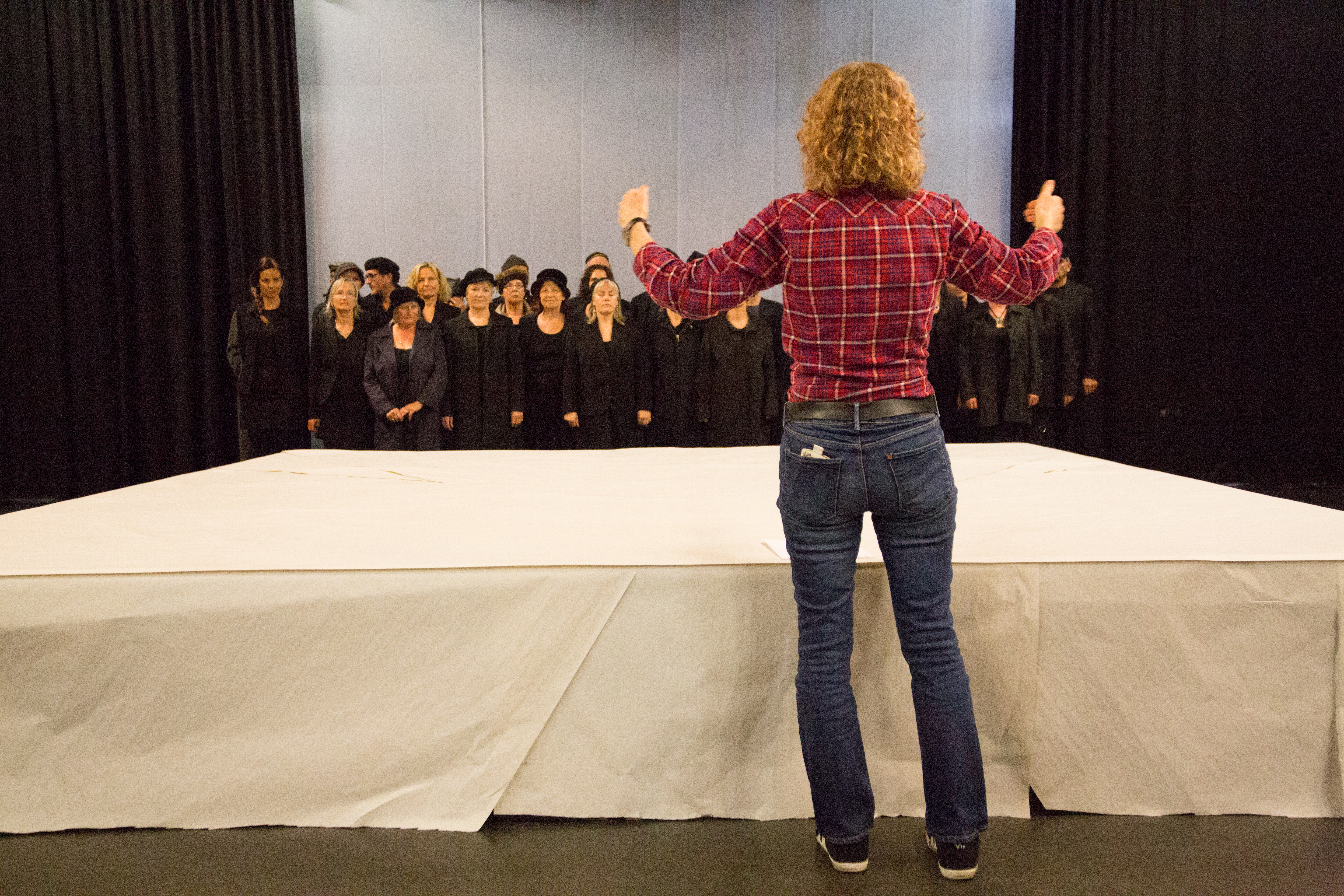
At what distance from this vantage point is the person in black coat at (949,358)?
530cm

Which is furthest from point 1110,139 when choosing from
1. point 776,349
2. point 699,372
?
point 699,372

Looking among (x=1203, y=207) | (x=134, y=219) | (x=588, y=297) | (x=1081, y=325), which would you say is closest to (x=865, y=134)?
(x=588, y=297)

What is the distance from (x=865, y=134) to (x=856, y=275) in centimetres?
20

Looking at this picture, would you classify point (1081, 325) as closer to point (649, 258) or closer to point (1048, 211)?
point (1048, 211)

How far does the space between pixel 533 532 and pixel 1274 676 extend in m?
1.39

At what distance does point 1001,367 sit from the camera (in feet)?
16.9

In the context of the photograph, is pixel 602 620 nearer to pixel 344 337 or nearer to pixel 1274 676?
pixel 1274 676

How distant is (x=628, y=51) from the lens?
249 inches

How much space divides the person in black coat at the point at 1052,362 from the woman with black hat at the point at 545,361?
98.7 inches

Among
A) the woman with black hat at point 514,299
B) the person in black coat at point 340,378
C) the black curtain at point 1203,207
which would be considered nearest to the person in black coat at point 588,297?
the woman with black hat at point 514,299

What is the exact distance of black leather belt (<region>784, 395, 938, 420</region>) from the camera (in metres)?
1.45

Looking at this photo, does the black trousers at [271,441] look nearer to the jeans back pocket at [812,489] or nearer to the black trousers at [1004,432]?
the black trousers at [1004,432]

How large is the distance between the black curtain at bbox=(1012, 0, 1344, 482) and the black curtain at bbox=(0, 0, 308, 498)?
4762mm

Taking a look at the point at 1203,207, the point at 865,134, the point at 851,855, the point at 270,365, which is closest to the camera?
the point at 865,134
